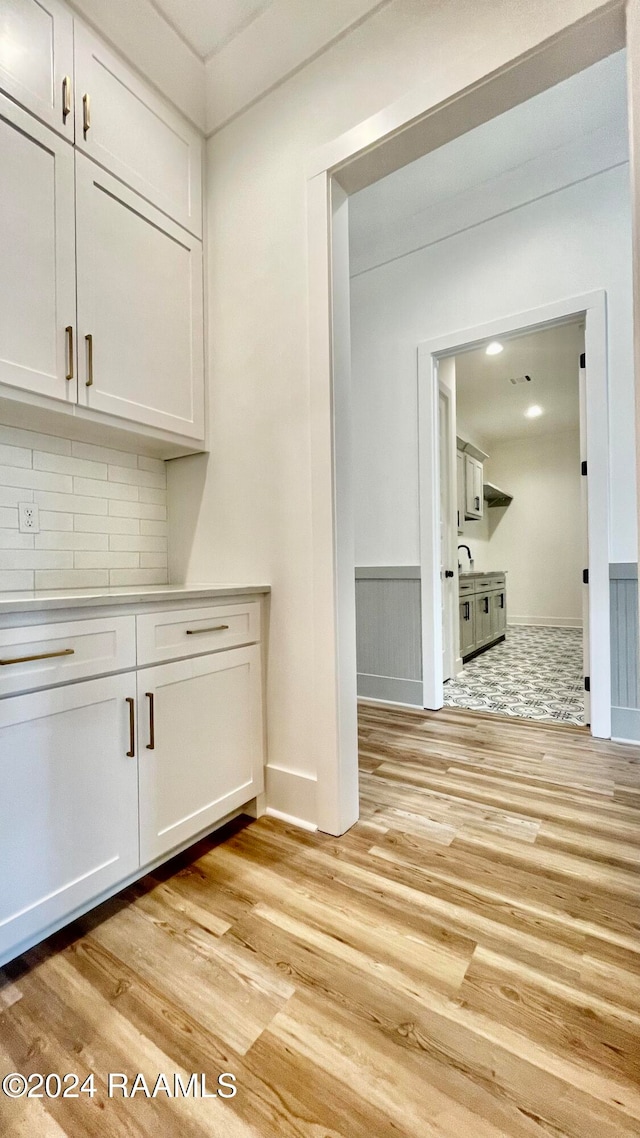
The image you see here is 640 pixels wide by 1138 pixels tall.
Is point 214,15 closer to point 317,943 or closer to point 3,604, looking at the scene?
point 3,604

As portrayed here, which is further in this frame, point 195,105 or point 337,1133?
point 195,105

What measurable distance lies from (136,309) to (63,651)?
Result: 1263 millimetres

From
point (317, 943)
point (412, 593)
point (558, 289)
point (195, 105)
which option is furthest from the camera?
point (412, 593)

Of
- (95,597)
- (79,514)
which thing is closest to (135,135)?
(79,514)

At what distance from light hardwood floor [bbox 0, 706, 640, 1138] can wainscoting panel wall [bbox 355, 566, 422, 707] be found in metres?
1.36

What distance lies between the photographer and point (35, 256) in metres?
1.41

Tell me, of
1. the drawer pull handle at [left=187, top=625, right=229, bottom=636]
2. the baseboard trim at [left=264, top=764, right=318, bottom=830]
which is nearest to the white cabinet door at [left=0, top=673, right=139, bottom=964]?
the drawer pull handle at [left=187, top=625, right=229, bottom=636]

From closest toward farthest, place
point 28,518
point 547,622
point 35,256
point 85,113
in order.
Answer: point 35,256 < point 85,113 < point 28,518 < point 547,622

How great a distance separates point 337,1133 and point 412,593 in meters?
2.47

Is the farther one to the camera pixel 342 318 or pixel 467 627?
pixel 467 627

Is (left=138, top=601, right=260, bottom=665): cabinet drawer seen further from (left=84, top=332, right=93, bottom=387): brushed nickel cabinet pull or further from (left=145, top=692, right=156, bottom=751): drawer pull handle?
(left=84, top=332, right=93, bottom=387): brushed nickel cabinet pull

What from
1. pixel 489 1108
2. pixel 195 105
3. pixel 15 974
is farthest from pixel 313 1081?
pixel 195 105

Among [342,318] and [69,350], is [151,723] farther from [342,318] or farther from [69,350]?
[342,318]

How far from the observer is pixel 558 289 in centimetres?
259
